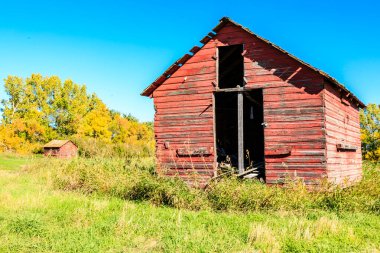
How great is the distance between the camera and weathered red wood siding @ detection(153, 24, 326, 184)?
37.2 ft

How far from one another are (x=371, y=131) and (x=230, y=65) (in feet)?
106

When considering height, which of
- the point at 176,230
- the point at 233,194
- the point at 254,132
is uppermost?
the point at 254,132

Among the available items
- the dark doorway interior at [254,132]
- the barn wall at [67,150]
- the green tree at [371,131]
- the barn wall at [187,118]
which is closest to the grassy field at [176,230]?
the barn wall at [187,118]

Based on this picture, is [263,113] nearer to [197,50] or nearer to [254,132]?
[197,50]

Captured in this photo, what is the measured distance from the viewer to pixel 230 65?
1548 cm

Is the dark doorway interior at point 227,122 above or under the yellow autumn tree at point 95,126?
under

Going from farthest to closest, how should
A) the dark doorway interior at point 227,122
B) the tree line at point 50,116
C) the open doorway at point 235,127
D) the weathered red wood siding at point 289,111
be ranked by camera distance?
the tree line at point 50,116
the dark doorway interior at point 227,122
the open doorway at point 235,127
the weathered red wood siding at point 289,111

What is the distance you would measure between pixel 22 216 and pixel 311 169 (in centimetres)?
856

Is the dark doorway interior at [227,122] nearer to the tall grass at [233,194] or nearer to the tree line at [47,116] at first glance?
the tall grass at [233,194]

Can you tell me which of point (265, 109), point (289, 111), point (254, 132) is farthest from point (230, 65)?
point (289, 111)

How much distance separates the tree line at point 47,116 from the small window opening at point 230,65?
34108mm

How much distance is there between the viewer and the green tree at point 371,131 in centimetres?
3838

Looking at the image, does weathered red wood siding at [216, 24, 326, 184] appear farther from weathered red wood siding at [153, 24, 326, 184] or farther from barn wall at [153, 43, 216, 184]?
barn wall at [153, 43, 216, 184]

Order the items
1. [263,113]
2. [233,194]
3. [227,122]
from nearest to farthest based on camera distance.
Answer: [233,194] → [263,113] → [227,122]
